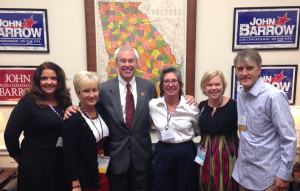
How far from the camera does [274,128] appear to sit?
150 cm

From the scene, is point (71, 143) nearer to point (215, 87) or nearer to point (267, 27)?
point (215, 87)

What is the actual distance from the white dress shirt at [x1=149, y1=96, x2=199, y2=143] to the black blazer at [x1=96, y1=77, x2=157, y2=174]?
9cm

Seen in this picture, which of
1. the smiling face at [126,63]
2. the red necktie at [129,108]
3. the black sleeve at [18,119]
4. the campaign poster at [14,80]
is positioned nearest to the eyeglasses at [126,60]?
the smiling face at [126,63]

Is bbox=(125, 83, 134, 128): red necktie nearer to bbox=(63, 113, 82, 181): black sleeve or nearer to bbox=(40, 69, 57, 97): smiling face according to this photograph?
bbox=(63, 113, 82, 181): black sleeve

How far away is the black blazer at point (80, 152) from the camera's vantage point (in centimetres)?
152

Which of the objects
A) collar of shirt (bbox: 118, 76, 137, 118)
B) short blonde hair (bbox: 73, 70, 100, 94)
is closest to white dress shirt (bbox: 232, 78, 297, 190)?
collar of shirt (bbox: 118, 76, 137, 118)

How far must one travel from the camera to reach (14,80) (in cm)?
275

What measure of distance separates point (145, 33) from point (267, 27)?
1553 mm

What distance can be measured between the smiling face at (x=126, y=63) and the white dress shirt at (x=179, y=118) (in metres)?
0.33

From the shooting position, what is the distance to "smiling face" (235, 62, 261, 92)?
152cm

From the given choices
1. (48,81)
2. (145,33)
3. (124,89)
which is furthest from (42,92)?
(145,33)

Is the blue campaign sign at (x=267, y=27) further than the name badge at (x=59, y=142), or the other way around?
the blue campaign sign at (x=267, y=27)

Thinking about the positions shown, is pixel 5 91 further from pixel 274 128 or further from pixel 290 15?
pixel 290 15

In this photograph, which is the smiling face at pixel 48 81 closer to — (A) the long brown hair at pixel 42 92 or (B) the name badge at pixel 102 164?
(A) the long brown hair at pixel 42 92
